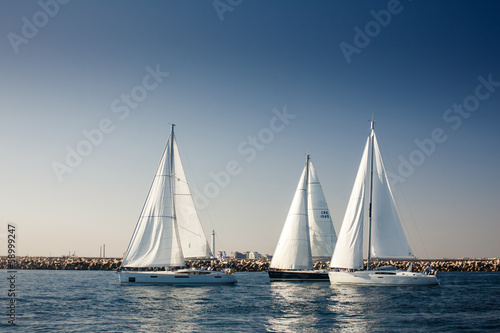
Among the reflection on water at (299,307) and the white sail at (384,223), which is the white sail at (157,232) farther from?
the white sail at (384,223)

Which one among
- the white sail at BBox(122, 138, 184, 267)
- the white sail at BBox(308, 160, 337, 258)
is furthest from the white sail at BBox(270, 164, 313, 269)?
the white sail at BBox(122, 138, 184, 267)

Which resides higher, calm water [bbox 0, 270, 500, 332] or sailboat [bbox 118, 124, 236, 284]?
sailboat [bbox 118, 124, 236, 284]

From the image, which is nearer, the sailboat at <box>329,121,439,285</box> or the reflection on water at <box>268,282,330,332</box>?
the reflection on water at <box>268,282,330,332</box>

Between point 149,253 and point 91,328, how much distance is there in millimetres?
19489

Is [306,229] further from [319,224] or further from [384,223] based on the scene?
[384,223]

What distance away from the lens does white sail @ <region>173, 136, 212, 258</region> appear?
45.5 metres

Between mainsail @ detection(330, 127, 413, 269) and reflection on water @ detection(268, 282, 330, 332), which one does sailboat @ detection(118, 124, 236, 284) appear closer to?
reflection on water @ detection(268, 282, 330, 332)

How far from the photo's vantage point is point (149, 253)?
4372 cm

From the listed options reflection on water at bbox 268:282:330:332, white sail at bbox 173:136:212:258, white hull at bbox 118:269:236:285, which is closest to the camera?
reflection on water at bbox 268:282:330:332

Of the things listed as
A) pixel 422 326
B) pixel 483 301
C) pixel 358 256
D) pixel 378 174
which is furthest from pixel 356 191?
pixel 422 326

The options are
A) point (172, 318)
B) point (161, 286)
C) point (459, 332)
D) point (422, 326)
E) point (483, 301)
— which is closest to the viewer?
point (459, 332)

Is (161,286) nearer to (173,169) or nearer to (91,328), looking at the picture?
(173,169)

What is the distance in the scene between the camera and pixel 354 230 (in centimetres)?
4419

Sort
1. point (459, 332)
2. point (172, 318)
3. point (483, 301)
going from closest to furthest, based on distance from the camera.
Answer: point (459, 332), point (172, 318), point (483, 301)
